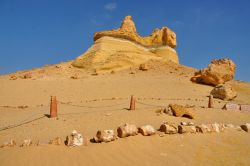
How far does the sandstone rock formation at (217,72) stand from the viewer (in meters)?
19.9

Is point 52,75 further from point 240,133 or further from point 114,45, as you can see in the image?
point 240,133

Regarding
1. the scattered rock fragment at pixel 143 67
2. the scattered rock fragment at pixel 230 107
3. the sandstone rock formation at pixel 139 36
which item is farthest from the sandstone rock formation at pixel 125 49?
the scattered rock fragment at pixel 230 107

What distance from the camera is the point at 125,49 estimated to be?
25.9 meters

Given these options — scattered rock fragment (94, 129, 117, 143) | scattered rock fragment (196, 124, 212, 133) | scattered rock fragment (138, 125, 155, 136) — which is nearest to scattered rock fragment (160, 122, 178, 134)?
scattered rock fragment (138, 125, 155, 136)

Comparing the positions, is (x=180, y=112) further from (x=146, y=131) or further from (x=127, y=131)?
(x=127, y=131)

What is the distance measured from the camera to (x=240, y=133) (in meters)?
8.70

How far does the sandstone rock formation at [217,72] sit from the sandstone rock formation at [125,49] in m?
6.60

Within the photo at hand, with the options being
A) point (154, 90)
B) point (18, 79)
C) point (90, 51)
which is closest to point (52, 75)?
point (18, 79)

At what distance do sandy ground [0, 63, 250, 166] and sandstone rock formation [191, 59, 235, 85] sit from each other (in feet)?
2.98

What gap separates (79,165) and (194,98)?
39.7 feet

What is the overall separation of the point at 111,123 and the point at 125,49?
17508mm

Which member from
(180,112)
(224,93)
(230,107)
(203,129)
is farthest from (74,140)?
(224,93)

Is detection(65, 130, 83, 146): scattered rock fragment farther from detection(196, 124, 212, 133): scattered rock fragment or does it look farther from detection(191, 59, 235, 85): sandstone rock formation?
detection(191, 59, 235, 85): sandstone rock formation

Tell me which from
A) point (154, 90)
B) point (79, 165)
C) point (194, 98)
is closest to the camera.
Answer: point (79, 165)
